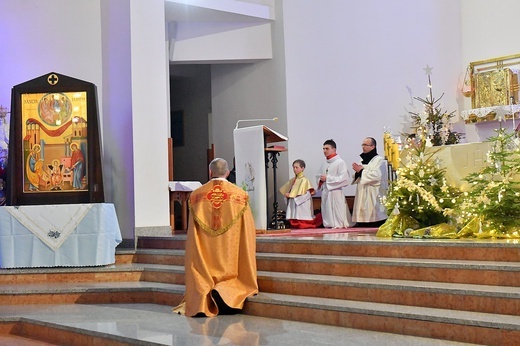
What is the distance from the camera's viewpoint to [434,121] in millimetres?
11594

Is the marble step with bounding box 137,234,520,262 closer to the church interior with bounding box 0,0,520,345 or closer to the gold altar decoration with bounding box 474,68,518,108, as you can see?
the church interior with bounding box 0,0,520,345

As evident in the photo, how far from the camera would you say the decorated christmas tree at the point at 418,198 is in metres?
7.86

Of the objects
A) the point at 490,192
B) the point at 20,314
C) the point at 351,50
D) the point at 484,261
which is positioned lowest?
the point at 20,314

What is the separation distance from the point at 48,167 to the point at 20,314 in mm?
2410

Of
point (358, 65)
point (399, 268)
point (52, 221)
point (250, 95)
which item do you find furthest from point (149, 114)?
point (399, 268)

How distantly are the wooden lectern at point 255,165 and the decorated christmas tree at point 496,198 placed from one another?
2.31 metres

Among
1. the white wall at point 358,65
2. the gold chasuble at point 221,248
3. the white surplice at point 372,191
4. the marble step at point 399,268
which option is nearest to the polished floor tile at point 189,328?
the gold chasuble at point 221,248

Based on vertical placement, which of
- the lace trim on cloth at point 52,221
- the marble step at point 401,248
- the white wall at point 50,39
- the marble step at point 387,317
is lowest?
the marble step at point 387,317

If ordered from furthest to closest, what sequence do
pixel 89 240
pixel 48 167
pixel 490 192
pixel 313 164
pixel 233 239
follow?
pixel 313 164, pixel 48 167, pixel 89 240, pixel 490 192, pixel 233 239

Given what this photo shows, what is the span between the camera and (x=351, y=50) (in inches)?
489

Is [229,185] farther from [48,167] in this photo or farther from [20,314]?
[48,167]

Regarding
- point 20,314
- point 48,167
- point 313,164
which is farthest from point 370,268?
point 313,164

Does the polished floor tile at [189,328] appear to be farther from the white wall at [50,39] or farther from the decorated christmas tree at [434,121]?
the decorated christmas tree at [434,121]

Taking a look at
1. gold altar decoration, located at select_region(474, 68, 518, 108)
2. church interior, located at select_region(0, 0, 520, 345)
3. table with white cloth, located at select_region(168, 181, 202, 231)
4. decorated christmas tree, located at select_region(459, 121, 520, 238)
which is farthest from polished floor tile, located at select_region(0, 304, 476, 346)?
gold altar decoration, located at select_region(474, 68, 518, 108)
